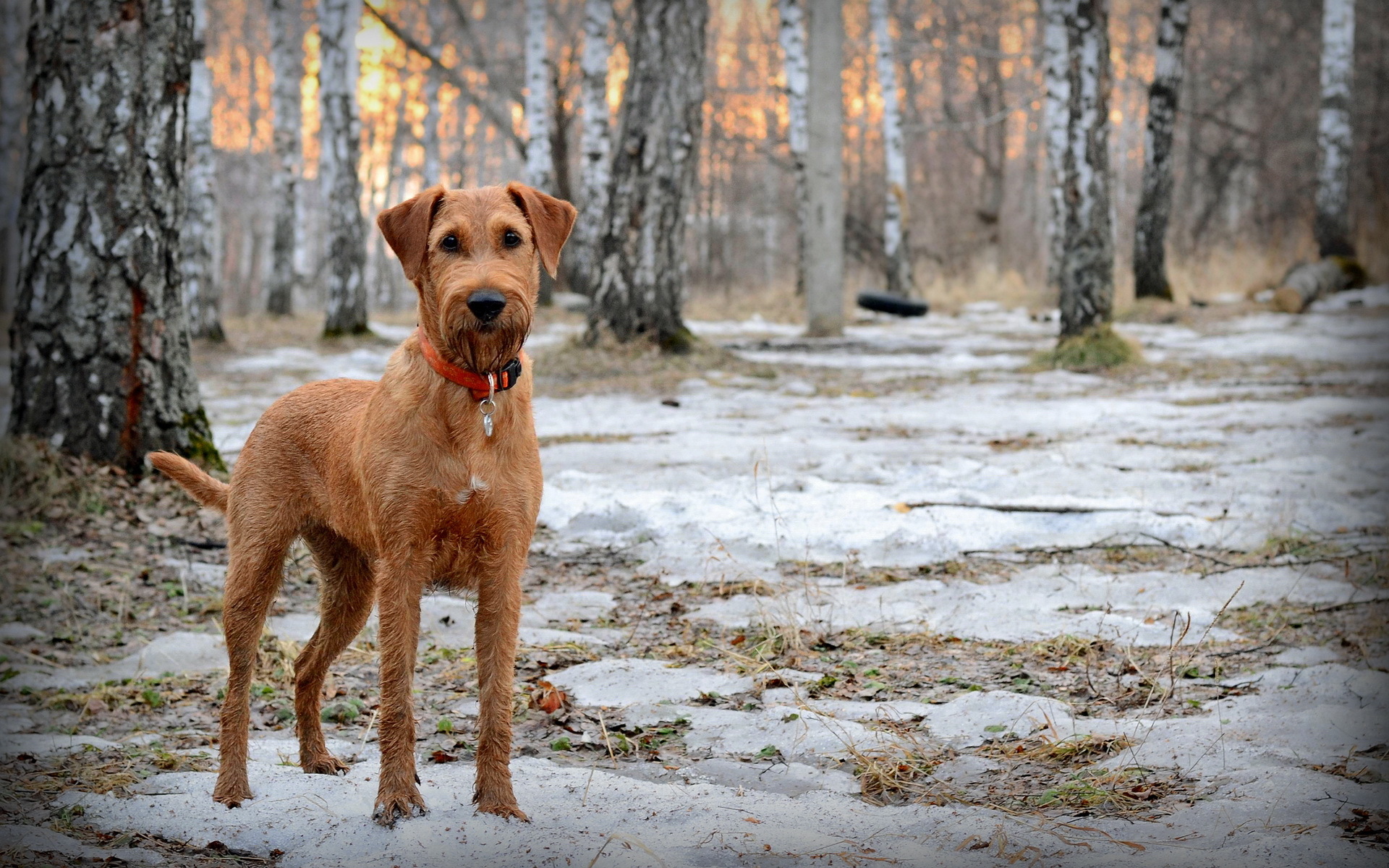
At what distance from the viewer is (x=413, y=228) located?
292 centimetres

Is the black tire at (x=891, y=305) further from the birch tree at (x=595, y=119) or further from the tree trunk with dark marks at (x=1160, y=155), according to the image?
the birch tree at (x=595, y=119)

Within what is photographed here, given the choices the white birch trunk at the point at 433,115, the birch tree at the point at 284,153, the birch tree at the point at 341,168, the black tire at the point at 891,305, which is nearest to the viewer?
the birch tree at the point at 341,168

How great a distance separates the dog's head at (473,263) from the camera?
8.96 feet

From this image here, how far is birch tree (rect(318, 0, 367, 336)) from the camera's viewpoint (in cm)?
1583

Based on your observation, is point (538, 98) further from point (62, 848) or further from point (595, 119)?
point (62, 848)

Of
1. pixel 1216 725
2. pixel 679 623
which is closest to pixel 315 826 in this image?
pixel 679 623

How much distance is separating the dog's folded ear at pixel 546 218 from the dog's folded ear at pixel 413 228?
0.21 meters

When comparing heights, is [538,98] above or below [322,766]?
above

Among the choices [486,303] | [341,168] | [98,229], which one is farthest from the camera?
[341,168]

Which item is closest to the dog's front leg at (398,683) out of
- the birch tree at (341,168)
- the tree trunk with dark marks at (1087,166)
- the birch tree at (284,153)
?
the tree trunk with dark marks at (1087,166)

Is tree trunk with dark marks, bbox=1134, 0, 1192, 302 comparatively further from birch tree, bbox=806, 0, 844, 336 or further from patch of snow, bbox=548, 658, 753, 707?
patch of snow, bbox=548, 658, 753, 707

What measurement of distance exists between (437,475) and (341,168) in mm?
14400

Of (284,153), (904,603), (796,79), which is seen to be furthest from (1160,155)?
(904,603)

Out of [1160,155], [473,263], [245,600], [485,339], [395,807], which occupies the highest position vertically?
[1160,155]
